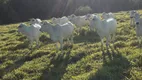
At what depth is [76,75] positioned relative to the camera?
12.5 meters

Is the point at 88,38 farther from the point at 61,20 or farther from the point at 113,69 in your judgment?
the point at 113,69

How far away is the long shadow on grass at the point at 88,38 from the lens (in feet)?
64.0

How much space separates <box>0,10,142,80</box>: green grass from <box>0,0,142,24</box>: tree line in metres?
44.1

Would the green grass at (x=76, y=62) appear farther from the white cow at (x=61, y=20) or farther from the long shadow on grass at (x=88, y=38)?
the white cow at (x=61, y=20)

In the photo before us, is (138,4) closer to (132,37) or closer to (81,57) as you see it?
(132,37)

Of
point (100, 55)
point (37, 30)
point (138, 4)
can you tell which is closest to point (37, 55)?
point (37, 30)

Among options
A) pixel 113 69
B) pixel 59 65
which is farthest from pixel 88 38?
pixel 113 69

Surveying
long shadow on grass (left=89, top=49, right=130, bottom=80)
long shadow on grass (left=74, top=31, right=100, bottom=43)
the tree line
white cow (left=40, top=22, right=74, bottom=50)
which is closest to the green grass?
long shadow on grass (left=89, top=49, right=130, bottom=80)

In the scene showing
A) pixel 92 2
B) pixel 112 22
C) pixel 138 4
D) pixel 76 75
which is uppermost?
pixel 92 2

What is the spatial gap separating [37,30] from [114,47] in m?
6.07

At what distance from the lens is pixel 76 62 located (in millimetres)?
14125

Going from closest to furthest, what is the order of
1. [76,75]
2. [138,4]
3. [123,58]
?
[76,75] → [123,58] → [138,4]

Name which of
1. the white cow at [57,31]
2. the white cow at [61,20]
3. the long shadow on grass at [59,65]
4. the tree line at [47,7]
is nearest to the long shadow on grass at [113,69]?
the long shadow on grass at [59,65]

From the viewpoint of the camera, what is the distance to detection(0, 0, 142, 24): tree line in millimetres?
61750
